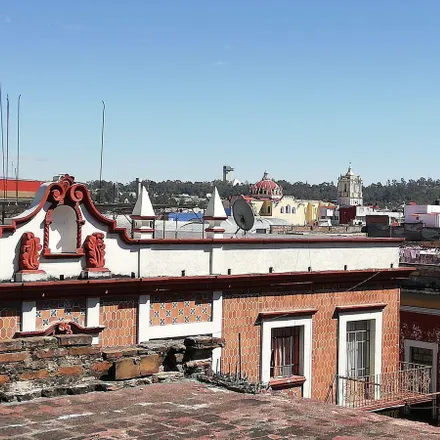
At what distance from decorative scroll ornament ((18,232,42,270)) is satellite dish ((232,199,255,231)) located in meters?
6.44

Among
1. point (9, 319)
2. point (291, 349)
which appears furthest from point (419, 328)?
point (9, 319)

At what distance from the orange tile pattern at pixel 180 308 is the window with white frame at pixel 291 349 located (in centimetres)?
166

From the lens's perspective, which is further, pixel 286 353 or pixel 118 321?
pixel 286 353

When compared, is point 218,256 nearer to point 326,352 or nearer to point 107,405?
point 326,352

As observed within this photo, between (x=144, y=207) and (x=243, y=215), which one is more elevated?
(x=144, y=207)

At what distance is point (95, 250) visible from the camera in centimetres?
1356

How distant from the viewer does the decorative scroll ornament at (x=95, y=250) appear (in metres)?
13.5

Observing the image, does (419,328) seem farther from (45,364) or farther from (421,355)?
(45,364)

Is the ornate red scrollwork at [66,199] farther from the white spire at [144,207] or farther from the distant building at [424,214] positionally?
the distant building at [424,214]

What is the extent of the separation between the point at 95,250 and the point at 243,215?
5.50m

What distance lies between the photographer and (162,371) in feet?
30.4

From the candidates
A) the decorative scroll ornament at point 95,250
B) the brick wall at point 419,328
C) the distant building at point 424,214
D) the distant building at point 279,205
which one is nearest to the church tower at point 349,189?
the distant building at point 279,205

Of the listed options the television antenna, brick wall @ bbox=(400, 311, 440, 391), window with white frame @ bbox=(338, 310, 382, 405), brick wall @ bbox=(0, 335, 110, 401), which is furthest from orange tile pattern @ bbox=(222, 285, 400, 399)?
brick wall @ bbox=(0, 335, 110, 401)

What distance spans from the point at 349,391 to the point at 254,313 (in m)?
3.13
